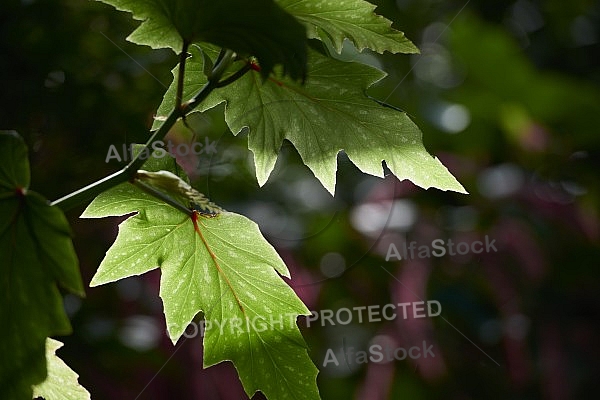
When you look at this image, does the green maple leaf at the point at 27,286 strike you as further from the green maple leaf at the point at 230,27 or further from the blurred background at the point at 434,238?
the blurred background at the point at 434,238

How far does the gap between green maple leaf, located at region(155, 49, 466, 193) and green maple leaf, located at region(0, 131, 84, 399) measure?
12cm

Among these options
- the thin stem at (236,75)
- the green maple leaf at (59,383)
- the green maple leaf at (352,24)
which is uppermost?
the green maple leaf at (352,24)

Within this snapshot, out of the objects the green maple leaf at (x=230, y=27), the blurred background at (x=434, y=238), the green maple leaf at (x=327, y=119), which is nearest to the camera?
the green maple leaf at (x=230, y=27)

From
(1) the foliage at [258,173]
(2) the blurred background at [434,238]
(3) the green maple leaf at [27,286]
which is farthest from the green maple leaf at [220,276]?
(2) the blurred background at [434,238]

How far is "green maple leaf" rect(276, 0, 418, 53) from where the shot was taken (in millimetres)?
346

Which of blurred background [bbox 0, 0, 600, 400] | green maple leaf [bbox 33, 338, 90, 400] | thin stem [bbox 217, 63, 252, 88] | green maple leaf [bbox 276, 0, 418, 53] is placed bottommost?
blurred background [bbox 0, 0, 600, 400]

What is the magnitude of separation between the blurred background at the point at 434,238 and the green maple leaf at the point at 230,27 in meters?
0.68

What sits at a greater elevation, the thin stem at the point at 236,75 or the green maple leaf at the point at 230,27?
the green maple leaf at the point at 230,27

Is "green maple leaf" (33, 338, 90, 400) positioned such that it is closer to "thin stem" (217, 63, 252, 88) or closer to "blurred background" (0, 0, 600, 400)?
"thin stem" (217, 63, 252, 88)

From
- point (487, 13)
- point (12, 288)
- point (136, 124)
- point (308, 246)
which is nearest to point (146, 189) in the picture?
point (12, 288)

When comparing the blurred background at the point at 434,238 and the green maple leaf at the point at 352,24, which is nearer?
the green maple leaf at the point at 352,24

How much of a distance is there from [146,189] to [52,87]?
0.71 meters

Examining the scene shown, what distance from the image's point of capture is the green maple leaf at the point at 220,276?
0.41m

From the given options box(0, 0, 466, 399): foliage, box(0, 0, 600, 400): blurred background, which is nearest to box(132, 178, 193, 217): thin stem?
box(0, 0, 466, 399): foliage
